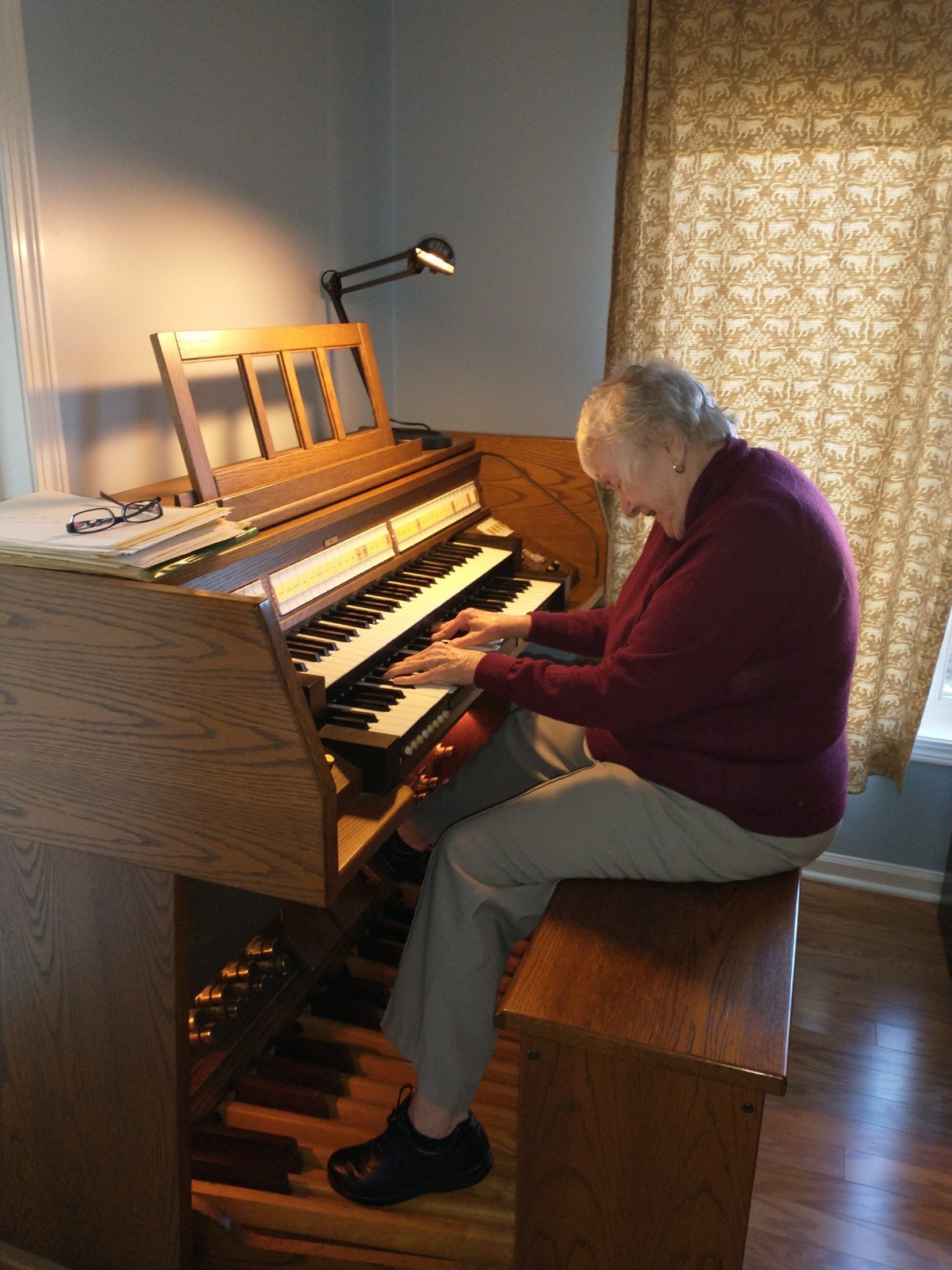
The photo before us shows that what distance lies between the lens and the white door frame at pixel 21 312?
5.03 feet

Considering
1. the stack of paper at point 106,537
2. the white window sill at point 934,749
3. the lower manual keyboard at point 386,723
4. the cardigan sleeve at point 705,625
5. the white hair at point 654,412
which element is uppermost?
the white hair at point 654,412

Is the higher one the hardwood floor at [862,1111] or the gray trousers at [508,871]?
the gray trousers at [508,871]

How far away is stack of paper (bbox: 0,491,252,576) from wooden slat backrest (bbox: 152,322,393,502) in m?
0.22

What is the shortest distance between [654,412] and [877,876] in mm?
1839

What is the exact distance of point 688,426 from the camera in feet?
5.20

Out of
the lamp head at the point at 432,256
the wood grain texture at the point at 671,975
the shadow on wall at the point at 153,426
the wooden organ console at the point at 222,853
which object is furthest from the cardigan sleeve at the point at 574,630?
the lamp head at the point at 432,256

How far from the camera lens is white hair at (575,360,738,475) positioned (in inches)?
62.6

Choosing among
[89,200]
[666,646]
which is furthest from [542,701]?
[89,200]

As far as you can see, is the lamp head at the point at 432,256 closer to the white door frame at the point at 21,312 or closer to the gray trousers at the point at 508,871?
the white door frame at the point at 21,312

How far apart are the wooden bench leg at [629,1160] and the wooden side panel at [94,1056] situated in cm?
48

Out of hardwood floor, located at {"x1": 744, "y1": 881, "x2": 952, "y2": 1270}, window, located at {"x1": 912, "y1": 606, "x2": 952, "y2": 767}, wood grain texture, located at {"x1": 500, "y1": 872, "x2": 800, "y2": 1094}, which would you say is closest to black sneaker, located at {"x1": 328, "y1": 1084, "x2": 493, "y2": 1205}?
wood grain texture, located at {"x1": 500, "y1": 872, "x2": 800, "y2": 1094}

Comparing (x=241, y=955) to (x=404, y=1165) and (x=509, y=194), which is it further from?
(x=509, y=194)

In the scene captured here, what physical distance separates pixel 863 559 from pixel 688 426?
47.3 inches

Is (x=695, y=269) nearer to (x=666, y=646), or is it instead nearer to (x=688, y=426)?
(x=688, y=426)
